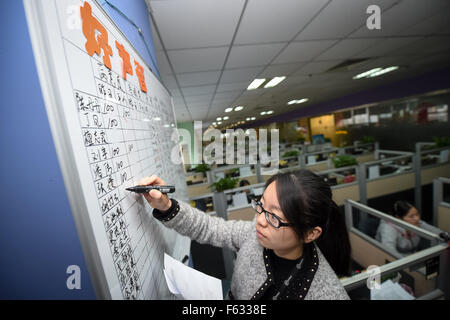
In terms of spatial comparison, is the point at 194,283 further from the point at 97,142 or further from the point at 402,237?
the point at 402,237

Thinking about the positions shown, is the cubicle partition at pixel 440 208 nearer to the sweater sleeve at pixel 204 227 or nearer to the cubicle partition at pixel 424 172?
the cubicle partition at pixel 424 172

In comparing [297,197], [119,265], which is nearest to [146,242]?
[119,265]

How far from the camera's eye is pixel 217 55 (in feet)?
6.44

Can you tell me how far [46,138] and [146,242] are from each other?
0.37 m

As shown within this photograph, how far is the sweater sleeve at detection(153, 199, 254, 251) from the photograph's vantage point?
0.70 metres

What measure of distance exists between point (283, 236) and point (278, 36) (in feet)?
5.80

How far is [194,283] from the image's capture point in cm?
52

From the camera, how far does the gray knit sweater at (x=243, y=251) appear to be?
651 millimetres

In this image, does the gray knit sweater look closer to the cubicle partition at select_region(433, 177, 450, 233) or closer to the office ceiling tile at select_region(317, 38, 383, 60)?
the cubicle partition at select_region(433, 177, 450, 233)

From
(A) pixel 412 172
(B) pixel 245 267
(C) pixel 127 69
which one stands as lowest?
(A) pixel 412 172

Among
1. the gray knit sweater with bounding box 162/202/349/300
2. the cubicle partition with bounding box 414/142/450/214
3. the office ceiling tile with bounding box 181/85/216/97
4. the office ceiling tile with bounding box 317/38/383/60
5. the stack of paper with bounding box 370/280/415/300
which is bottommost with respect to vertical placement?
the cubicle partition with bounding box 414/142/450/214

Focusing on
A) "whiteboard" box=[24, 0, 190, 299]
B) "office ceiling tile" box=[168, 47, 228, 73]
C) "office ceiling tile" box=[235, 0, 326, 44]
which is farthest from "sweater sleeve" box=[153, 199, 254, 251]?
"office ceiling tile" box=[168, 47, 228, 73]

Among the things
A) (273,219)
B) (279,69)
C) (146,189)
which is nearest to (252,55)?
(279,69)
